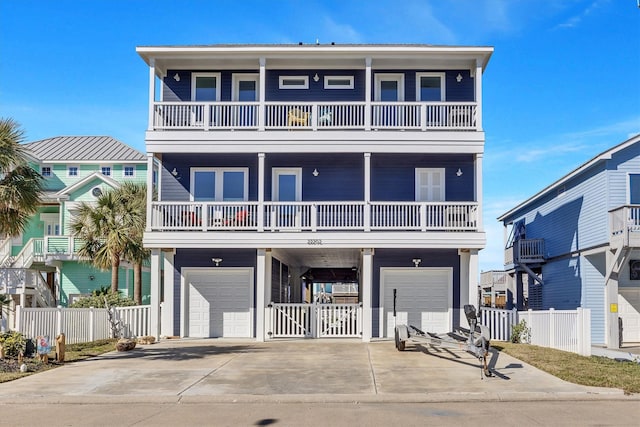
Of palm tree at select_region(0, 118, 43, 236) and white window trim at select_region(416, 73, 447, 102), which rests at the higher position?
white window trim at select_region(416, 73, 447, 102)

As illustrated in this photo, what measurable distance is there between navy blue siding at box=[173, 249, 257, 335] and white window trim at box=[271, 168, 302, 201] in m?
2.06

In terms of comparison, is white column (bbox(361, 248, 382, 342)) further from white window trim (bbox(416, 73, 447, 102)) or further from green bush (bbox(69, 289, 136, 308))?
green bush (bbox(69, 289, 136, 308))

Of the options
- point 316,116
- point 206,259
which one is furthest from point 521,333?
point 206,259

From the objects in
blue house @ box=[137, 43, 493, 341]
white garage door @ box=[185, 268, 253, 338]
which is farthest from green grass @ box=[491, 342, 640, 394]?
white garage door @ box=[185, 268, 253, 338]

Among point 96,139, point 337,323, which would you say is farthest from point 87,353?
point 96,139

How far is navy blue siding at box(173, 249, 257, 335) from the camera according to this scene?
2253cm

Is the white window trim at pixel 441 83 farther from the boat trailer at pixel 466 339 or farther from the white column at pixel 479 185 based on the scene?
the boat trailer at pixel 466 339

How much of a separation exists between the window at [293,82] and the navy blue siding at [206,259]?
5.91 meters

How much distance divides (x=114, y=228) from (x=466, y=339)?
1628cm

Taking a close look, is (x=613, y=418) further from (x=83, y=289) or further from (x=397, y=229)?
(x=83, y=289)

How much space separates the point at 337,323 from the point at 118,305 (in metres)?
7.78

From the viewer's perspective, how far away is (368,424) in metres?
9.19

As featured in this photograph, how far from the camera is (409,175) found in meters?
22.7

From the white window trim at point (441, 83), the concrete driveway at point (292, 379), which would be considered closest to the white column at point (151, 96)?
the concrete driveway at point (292, 379)
